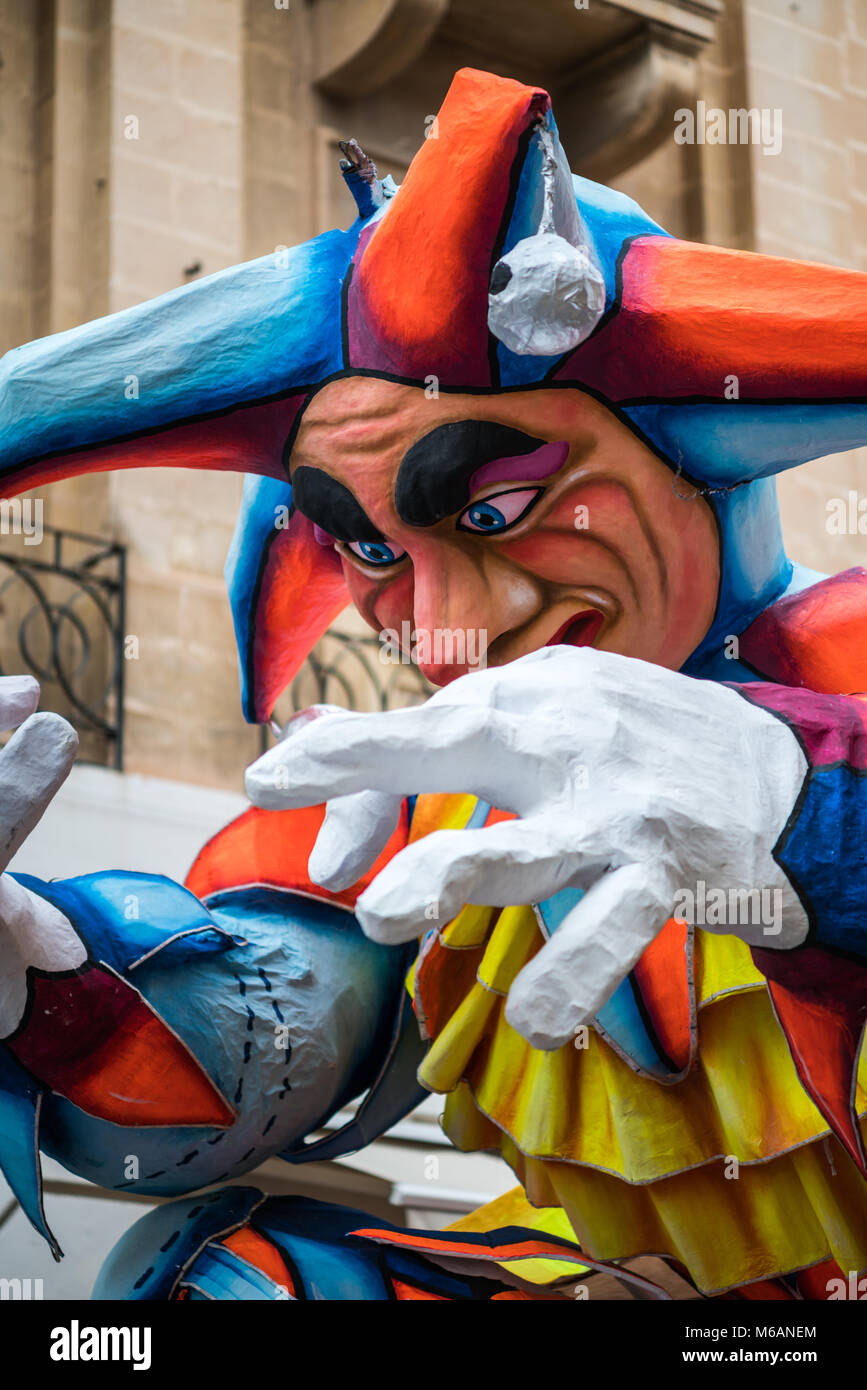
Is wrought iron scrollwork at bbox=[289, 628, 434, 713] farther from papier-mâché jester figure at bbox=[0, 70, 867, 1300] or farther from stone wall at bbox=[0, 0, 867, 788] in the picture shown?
papier-mâché jester figure at bbox=[0, 70, 867, 1300]

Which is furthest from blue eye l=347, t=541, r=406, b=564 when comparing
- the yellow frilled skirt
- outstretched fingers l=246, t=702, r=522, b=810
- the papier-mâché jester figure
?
outstretched fingers l=246, t=702, r=522, b=810

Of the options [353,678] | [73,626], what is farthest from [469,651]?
[353,678]

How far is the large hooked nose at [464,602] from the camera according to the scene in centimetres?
175

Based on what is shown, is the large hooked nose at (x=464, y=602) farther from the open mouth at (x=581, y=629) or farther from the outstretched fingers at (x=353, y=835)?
the outstretched fingers at (x=353, y=835)

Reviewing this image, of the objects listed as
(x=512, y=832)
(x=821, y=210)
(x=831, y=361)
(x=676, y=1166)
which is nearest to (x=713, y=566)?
(x=831, y=361)

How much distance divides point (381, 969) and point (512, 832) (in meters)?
0.81

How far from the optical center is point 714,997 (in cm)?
179

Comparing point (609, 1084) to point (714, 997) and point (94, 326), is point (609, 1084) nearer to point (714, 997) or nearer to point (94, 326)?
point (714, 997)

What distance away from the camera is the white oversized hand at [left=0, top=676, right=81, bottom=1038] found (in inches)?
62.7

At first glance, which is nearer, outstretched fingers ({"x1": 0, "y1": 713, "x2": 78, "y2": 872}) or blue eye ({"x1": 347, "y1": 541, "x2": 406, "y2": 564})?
outstretched fingers ({"x1": 0, "y1": 713, "x2": 78, "y2": 872})

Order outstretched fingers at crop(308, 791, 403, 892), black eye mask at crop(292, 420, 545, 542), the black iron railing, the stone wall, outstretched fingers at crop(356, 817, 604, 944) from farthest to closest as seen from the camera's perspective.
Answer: the stone wall < the black iron railing < black eye mask at crop(292, 420, 545, 542) < outstretched fingers at crop(308, 791, 403, 892) < outstretched fingers at crop(356, 817, 604, 944)

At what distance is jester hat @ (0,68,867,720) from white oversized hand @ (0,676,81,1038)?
241mm

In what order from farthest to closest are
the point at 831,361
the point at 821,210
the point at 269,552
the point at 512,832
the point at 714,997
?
the point at 821,210
the point at 269,552
the point at 714,997
the point at 831,361
the point at 512,832

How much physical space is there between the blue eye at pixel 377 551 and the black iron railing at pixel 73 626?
2.61 meters
